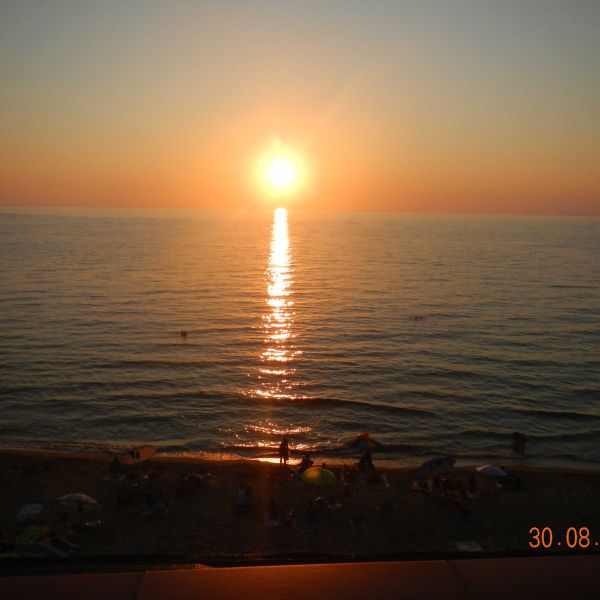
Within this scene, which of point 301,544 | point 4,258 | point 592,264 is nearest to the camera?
point 301,544

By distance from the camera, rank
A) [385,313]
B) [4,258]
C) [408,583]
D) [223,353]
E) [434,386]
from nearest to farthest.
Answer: [408,583], [434,386], [223,353], [385,313], [4,258]

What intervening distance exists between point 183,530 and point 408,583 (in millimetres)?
10099

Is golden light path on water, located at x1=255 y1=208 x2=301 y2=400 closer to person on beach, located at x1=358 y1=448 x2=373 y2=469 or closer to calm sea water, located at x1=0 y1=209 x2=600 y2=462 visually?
calm sea water, located at x1=0 y1=209 x2=600 y2=462

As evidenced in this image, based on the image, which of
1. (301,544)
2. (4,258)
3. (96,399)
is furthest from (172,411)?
(4,258)

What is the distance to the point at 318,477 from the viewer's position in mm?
22562

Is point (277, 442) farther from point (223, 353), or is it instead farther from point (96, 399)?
point (223, 353)

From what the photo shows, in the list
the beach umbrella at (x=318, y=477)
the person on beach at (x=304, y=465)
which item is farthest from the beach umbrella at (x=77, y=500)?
the person on beach at (x=304, y=465)

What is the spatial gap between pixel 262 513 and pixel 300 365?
845 inches

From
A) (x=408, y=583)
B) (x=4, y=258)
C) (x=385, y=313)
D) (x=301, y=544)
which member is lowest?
(x=301, y=544)

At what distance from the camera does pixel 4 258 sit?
343 ft

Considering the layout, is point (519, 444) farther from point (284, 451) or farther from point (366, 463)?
point (284, 451)

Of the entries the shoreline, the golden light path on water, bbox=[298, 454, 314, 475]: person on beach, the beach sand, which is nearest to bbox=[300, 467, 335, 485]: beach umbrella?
the beach sand

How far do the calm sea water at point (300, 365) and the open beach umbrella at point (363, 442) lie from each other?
3.34 feet

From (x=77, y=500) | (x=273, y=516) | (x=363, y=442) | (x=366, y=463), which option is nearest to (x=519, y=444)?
(x=363, y=442)
